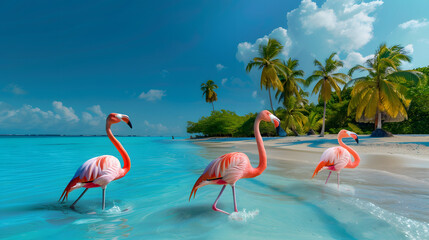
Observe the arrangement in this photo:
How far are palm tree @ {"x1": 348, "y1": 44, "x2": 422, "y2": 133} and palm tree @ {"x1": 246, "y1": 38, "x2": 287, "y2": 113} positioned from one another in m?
9.83

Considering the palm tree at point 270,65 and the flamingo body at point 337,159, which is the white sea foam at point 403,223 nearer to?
the flamingo body at point 337,159

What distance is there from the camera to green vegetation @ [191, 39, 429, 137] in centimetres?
1738

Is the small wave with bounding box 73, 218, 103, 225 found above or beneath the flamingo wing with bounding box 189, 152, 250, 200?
beneath

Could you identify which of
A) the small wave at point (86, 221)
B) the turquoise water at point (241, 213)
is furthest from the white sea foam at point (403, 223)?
the small wave at point (86, 221)

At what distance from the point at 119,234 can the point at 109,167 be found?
36.5 inches

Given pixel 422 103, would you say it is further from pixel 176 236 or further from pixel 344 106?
pixel 176 236

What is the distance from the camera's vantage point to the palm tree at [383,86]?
54.5ft

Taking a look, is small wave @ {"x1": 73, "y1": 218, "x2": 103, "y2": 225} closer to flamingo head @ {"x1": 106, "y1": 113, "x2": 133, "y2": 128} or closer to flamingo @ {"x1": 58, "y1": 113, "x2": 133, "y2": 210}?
flamingo @ {"x1": 58, "y1": 113, "x2": 133, "y2": 210}

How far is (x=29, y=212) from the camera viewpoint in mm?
3941

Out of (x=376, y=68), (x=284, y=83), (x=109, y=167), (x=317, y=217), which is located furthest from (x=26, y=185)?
(x=284, y=83)

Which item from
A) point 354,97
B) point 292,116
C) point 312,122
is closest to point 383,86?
point 354,97

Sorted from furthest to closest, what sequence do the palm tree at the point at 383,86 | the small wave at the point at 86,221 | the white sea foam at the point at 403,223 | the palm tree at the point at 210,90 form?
the palm tree at the point at 210,90
the palm tree at the point at 383,86
the small wave at the point at 86,221
the white sea foam at the point at 403,223

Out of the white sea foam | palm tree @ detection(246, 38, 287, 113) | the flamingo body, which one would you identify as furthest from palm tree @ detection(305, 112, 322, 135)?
the white sea foam

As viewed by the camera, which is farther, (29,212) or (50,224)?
(29,212)
